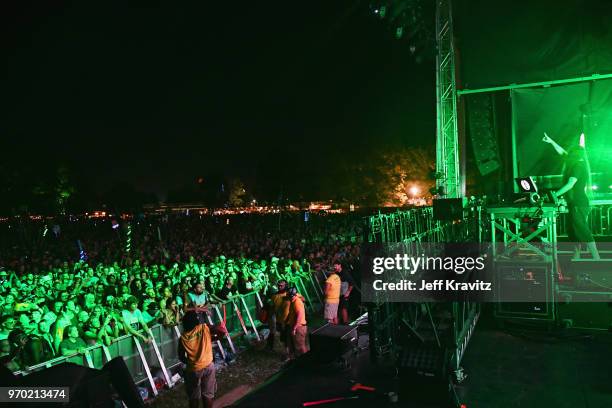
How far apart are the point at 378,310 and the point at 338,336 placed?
0.72 m

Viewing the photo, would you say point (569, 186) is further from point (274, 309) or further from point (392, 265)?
point (274, 309)

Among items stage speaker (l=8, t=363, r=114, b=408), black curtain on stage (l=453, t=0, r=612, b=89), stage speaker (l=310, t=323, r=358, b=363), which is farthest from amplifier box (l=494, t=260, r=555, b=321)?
stage speaker (l=8, t=363, r=114, b=408)

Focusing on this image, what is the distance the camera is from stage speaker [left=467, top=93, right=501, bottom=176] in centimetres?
1134

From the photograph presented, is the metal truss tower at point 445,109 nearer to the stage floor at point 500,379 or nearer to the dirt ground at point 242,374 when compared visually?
the stage floor at point 500,379

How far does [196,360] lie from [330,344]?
2.03 metres

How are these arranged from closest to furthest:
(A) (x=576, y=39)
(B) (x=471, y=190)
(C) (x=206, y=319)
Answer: (C) (x=206, y=319), (A) (x=576, y=39), (B) (x=471, y=190)

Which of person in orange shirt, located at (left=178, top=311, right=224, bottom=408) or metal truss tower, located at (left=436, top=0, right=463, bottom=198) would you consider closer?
person in orange shirt, located at (left=178, top=311, right=224, bottom=408)

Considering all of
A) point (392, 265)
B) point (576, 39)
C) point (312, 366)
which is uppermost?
point (576, 39)

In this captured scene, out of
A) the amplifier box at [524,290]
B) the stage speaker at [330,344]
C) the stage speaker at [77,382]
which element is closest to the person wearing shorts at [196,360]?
the stage speaker at [77,382]

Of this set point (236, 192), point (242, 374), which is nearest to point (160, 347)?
point (242, 374)

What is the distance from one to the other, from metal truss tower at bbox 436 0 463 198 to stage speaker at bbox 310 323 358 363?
5.41 m

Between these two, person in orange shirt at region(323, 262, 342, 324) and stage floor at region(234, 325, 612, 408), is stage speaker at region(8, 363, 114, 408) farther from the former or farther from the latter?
person in orange shirt at region(323, 262, 342, 324)

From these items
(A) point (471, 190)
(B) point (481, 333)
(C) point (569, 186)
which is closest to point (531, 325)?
(B) point (481, 333)

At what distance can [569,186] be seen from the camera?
24.9 ft
